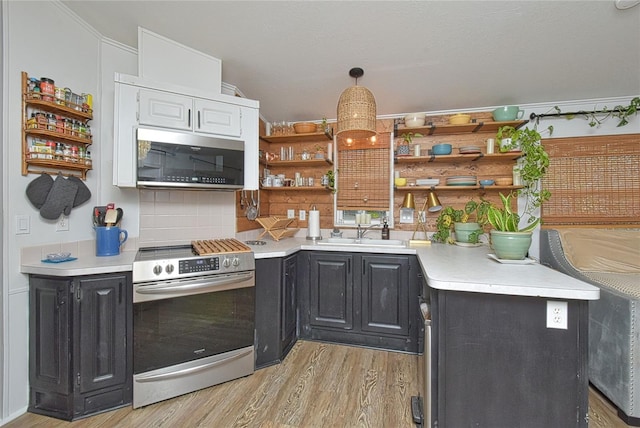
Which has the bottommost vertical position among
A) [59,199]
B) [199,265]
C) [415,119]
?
[199,265]

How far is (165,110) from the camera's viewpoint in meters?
1.95

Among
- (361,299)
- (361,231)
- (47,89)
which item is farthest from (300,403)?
(47,89)

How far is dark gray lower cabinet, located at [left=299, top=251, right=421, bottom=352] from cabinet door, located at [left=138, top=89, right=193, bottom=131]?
152cm

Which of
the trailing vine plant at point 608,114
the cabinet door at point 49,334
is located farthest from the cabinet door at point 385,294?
the trailing vine plant at point 608,114

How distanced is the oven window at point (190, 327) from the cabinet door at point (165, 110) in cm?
127

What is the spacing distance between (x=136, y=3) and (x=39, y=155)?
1096 mm

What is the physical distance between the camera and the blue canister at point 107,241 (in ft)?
5.95

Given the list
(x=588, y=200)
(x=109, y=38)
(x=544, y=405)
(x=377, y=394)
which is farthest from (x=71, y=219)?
(x=588, y=200)

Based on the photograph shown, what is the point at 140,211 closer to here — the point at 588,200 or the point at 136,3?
the point at 136,3

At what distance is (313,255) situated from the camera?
2.49 meters

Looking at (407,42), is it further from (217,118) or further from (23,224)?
(23,224)

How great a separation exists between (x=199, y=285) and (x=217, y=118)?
132cm

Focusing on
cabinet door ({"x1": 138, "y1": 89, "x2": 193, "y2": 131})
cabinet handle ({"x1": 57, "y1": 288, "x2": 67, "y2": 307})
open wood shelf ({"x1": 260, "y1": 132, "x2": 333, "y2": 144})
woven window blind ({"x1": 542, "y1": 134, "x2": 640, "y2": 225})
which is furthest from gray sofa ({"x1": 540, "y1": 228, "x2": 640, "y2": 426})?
cabinet handle ({"x1": 57, "y1": 288, "x2": 67, "y2": 307})

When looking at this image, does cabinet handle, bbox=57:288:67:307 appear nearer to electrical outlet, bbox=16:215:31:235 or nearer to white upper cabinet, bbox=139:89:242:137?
electrical outlet, bbox=16:215:31:235
